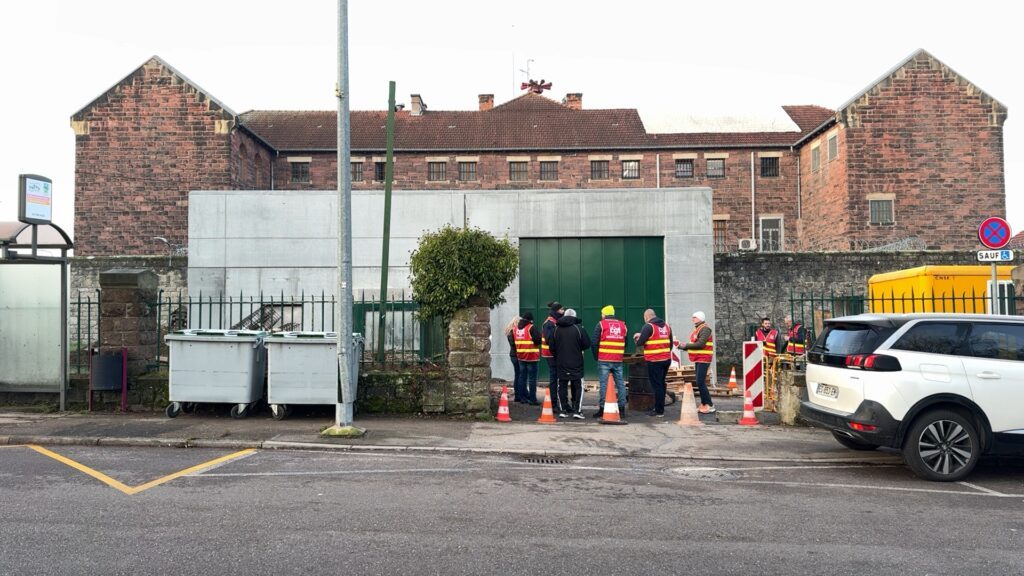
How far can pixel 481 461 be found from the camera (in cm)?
888

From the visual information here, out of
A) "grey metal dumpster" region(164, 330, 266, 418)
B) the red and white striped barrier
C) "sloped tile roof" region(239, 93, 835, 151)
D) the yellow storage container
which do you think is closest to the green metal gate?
the yellow storage container

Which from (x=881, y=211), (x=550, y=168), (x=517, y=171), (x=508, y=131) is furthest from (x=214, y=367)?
(x=881, y=211)

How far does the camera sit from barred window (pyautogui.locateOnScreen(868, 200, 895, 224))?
32875mm

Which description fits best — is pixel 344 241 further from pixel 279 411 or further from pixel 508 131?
pixel 508 131

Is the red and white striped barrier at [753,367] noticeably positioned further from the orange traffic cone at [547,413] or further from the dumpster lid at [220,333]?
the dumpster lid at [220,333]

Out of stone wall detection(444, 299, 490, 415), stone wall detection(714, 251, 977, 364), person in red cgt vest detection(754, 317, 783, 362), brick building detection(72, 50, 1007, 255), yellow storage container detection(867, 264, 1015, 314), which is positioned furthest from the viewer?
brick building detection(72, 50, 1007, 255)

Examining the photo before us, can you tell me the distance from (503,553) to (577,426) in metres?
6.37

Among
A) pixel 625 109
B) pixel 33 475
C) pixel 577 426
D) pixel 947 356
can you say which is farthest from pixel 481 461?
pixel 625 109

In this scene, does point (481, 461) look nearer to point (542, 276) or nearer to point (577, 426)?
point (577, 426)

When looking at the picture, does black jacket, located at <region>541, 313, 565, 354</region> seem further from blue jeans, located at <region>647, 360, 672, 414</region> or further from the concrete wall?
the concrete wall

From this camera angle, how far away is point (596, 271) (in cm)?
2016

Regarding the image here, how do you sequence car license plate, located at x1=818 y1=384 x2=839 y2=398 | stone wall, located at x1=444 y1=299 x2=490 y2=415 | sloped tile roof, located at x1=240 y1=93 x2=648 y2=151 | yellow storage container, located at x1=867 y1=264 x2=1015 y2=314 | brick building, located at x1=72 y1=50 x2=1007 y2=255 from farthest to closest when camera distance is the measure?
sloped tile roof, located at x1=240 y1=93 x2=648 y2=151 < brick building, located at x1=72 y1=50 x2=1007 y2=255 < yellow storage container, located at x1=867 y1=264 x2=1015 y2=314 < stone wall, located at x1=444 y1=299 x2=490 y2=415 < car license plate, located at x1=818 y1=384 x2=839 y2=398

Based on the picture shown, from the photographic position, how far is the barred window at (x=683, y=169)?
3769 centimetres

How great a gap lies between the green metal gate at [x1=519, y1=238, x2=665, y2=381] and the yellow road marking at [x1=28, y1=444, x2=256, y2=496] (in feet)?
37.8
